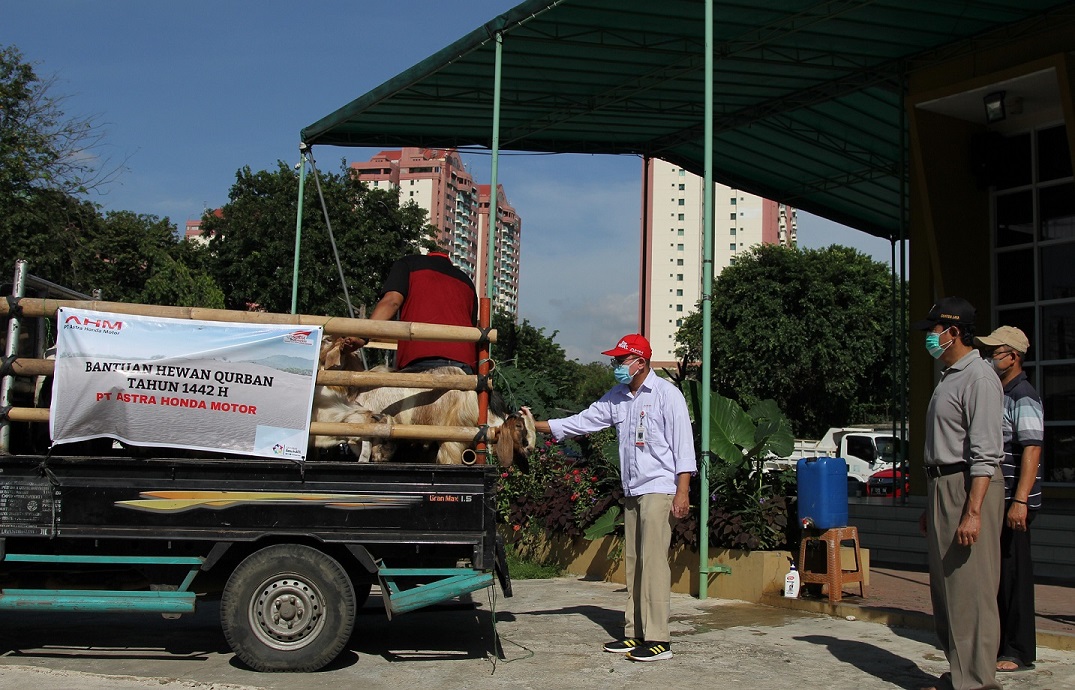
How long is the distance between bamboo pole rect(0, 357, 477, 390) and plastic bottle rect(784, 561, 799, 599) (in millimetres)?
3493

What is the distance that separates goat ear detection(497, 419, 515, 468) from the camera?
652cm

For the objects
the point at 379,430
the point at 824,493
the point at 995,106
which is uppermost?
the point at 995,106

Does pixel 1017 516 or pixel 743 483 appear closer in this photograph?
pixel 1017 516

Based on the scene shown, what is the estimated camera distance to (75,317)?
5.95 metres

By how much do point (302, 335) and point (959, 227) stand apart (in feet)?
36.4

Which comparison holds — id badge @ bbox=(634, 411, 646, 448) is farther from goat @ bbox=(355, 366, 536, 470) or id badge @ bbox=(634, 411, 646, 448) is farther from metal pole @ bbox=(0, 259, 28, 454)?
metal pole @ bbox=(0, 259, 28, 454)

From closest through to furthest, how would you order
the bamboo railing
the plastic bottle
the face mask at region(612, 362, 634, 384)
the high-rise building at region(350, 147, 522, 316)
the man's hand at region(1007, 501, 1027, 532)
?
the man's hand at region(1007, 501, 1027, 532)
the bamboo railing
the face mask at region(612, 362, 634, 384)
the plastic bottle
the high-rise building at region(350, 147, 522, 316)

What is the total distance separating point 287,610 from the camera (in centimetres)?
588

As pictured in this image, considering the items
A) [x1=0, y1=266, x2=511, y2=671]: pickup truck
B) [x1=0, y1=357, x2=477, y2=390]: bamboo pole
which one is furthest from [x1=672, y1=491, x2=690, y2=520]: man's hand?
[x1=0, y1=357, x2=477, y2=390]: bamboo pole

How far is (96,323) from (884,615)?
561 cm

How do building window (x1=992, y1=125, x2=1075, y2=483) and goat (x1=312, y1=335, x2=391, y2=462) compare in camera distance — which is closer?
goat (x1=312, y1=335, x2=391, y2=462)

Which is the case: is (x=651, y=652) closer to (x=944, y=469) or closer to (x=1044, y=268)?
(x=944, y=469)

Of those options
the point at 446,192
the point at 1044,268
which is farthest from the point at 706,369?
the point at 446,192

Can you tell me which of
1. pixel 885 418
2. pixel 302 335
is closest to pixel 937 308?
pixel 302 335
